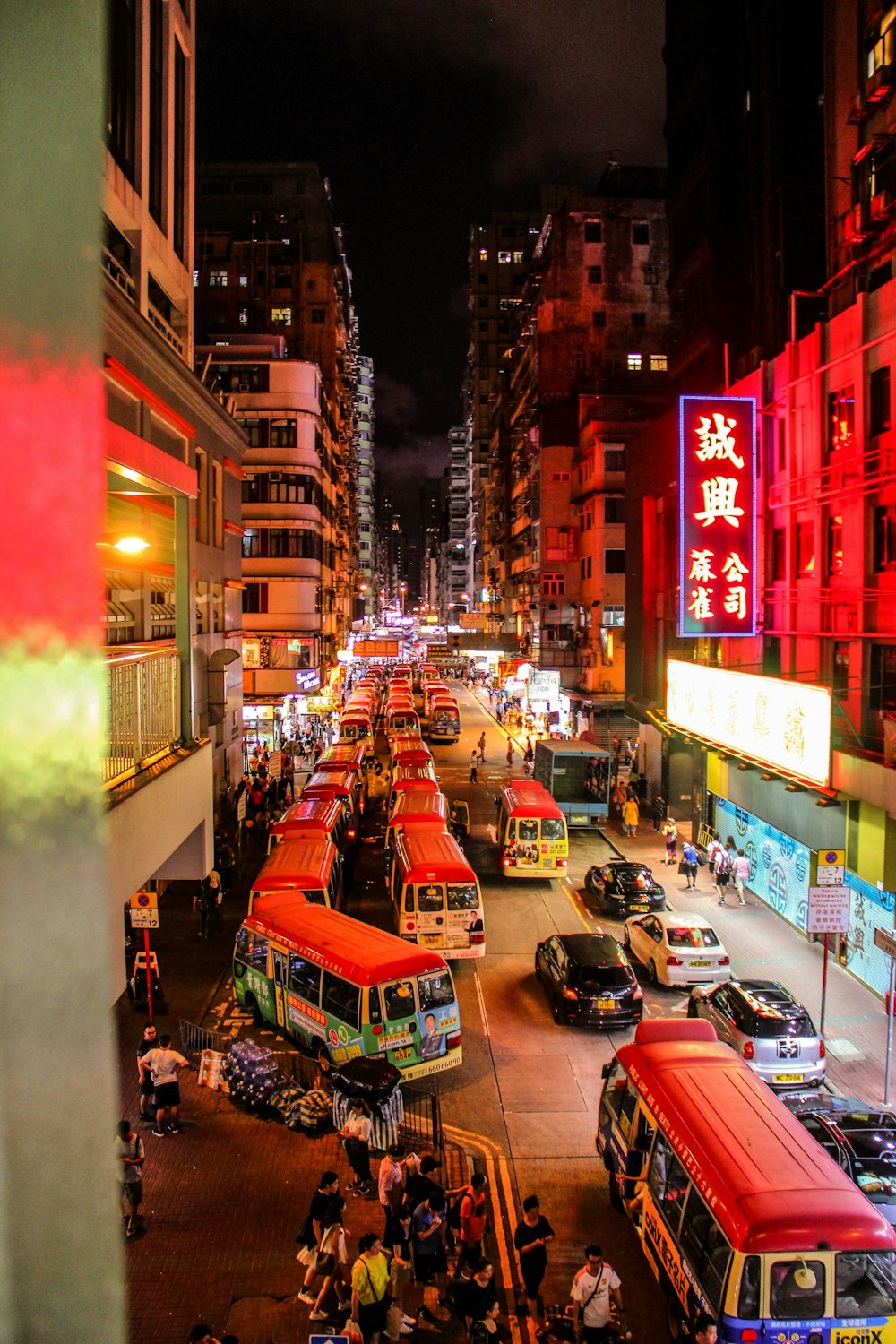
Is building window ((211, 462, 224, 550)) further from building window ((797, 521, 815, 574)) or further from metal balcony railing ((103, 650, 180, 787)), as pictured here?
building window ((797, 521, 815, 574))

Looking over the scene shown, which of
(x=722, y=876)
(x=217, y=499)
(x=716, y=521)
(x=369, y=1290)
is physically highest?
(x=217, y=499)

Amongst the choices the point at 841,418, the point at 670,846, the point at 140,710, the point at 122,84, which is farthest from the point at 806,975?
the point at 122,84

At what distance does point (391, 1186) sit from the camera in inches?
363

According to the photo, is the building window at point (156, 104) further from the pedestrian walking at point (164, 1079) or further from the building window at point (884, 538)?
the building window at point (884, 538)

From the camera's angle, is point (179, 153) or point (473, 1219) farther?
point (179, 153)

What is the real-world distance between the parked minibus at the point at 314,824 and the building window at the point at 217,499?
7432 mm

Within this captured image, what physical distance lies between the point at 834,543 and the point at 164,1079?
1591cm

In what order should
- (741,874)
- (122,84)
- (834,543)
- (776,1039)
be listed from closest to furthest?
(122,84)
(776,1039)
(834,543)
(741,874)

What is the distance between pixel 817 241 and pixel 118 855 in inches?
1073

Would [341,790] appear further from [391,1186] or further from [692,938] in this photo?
[391,1186]

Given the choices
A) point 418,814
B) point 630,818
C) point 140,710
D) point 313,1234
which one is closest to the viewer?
point 140,710

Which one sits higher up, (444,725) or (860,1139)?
(444,725)

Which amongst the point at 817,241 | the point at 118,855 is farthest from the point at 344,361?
the point at 118,855

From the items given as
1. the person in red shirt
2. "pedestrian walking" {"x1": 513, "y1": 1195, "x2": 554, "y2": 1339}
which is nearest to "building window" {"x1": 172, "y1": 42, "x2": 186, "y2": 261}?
the person in red shirt
